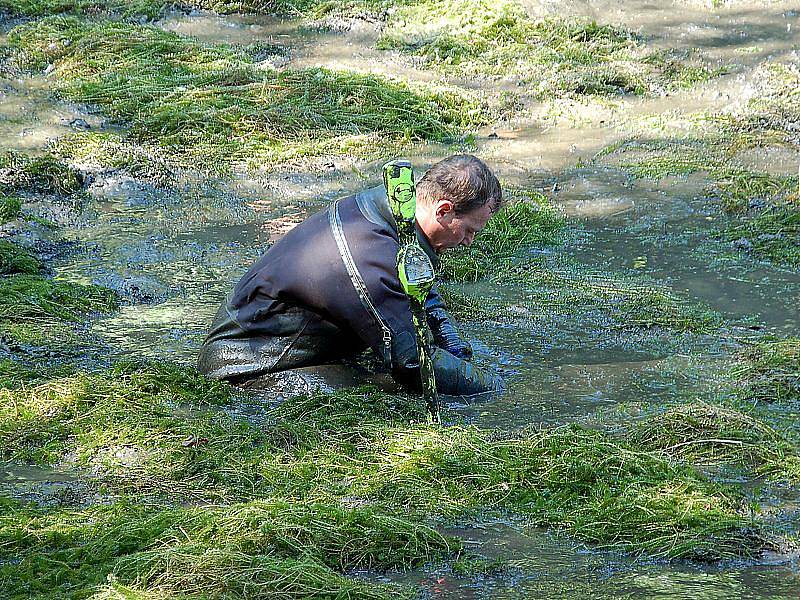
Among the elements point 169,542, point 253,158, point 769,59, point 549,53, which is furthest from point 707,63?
point 169,542

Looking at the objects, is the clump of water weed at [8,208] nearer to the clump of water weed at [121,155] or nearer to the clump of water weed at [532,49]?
the clump of water weed at [121,155]

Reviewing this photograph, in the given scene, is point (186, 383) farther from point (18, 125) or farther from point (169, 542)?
point (18, 125)

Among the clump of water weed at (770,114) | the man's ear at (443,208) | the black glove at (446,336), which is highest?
the man's ear at (443,208)

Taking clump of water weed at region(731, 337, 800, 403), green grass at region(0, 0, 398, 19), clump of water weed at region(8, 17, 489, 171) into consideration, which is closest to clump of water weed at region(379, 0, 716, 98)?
green grass at region(0, 0, 398, 19)

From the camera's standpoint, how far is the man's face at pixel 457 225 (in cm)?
476

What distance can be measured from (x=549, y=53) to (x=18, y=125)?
18.2ft

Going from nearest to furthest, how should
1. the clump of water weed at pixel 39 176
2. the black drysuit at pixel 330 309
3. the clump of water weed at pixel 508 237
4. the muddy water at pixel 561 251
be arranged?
the muddy water at pixel 561 251
the black drysuit at pixel 330 309
the clump of water weed at pixel 508 237
the clump of water weed at pixel 39 176

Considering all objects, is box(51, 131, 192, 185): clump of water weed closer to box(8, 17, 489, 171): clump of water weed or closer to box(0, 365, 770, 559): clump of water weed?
box(8, 17, 489, 171): clump of water weed

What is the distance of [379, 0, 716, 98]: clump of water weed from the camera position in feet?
35.4

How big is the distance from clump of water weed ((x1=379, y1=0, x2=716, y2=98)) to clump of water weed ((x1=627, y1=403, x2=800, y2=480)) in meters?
6.40

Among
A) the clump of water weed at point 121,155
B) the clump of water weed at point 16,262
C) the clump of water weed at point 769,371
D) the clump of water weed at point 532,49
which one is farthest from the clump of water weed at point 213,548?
the clump of water weed at point 532,49

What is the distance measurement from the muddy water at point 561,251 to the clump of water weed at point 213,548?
0.65 feet

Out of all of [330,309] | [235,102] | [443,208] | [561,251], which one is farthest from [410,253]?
[235,102]

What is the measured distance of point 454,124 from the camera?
9867mm
